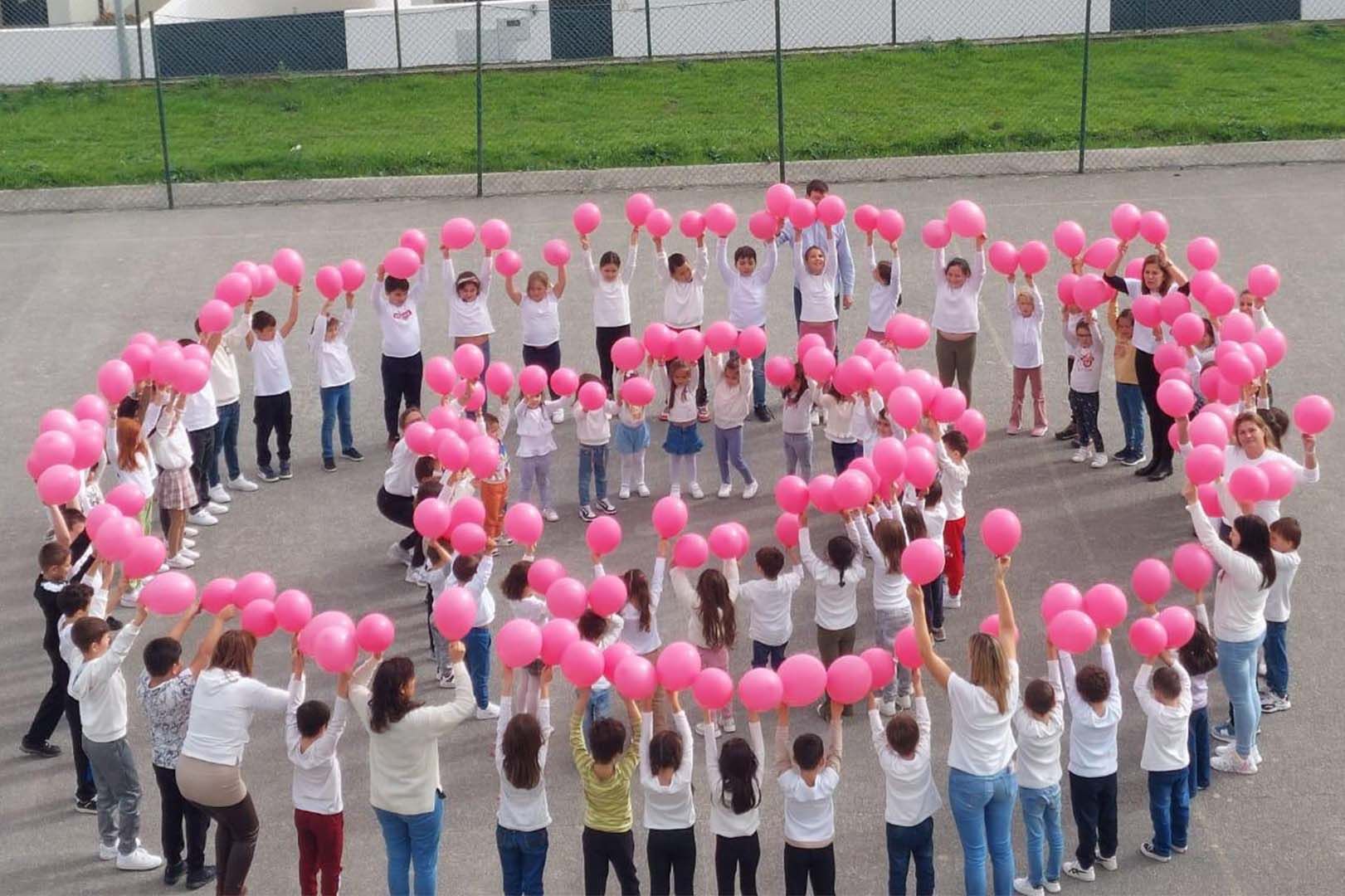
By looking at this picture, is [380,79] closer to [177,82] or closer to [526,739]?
[177,82]

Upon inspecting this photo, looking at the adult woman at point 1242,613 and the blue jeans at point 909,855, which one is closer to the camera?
the blue jeans at point 909,855

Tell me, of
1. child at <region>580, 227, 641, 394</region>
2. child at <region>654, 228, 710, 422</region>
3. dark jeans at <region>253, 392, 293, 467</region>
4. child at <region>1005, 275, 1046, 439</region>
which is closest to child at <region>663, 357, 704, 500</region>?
child at <region>654, 228, 710, 422</region>

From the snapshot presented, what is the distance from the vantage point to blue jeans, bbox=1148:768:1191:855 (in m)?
8.03

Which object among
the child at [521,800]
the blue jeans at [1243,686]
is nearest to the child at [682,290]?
the blue jeans at [1243,686]

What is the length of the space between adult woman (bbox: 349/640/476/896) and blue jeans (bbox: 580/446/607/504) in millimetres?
4022

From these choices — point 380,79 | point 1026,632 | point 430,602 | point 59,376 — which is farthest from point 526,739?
point 380,79

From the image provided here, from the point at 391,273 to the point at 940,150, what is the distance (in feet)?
28.6

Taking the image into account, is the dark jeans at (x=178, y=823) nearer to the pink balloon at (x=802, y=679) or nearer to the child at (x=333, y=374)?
the pink balloon at (x=802, y=679)

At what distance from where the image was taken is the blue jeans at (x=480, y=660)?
922 cm

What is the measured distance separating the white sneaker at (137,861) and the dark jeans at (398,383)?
16.7 ft

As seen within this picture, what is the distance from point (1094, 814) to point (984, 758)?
2.51ft

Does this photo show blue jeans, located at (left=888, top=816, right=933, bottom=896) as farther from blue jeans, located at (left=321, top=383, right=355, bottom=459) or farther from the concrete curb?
the concrete curb

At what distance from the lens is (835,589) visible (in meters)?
9.05

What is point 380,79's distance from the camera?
22.2 metres
